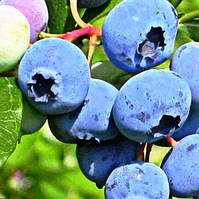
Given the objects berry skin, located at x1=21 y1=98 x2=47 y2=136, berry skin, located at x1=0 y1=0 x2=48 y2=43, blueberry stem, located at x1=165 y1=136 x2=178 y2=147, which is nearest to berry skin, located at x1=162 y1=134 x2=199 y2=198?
blueberry stem, located at x1=165 y1=136 x2=178 y2=147

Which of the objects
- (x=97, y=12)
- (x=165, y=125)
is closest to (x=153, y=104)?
(x=165, y=125)

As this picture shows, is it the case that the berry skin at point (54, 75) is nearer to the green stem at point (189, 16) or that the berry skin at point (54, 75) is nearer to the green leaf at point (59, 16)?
the green leaf at point (59, 16)

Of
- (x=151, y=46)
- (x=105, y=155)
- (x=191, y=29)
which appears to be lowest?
(x=105, y=155)

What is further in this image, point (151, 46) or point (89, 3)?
point (89, 3)

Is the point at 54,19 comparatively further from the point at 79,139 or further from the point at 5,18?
the point at 79,139

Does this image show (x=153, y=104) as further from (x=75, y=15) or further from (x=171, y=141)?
(x=75, y=15)

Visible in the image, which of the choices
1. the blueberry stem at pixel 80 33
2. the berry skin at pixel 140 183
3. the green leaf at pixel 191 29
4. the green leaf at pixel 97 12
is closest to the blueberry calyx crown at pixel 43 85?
the blueberry stem at pixel 80 33
